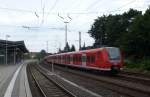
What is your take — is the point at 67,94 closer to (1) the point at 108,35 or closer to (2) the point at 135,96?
(2) the point at 135,96

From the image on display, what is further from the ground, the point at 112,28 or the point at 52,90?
the point at 112,28

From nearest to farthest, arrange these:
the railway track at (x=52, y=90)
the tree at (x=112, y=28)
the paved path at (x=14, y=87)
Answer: the railway track at (x=52, y=90) < the paved path at (x=14, y=87) < the tree at (x=112, y=28)

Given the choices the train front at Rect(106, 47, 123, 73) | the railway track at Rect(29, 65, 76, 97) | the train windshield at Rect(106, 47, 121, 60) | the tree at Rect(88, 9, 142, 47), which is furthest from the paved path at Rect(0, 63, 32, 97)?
the tree at Rect(88, 9, 142, 47)

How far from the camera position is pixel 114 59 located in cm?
3484

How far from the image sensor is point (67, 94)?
21.3m

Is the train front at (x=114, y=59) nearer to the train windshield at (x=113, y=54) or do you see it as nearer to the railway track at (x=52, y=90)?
the train windshield at (x=113, y=54)

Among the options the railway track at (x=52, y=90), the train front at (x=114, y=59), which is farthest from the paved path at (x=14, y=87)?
the train front at (x=114, y=59)

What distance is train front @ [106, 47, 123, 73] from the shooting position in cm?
3422

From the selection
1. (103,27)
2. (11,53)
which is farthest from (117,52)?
(11,53)

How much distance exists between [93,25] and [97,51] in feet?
191

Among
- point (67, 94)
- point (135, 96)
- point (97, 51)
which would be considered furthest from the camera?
point (97, 51)

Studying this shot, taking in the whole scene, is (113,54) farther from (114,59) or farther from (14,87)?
(14,87)

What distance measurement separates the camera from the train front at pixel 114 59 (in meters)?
34.2

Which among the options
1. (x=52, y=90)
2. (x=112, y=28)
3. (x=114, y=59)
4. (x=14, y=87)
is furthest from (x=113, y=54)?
(x=112, y=28)
